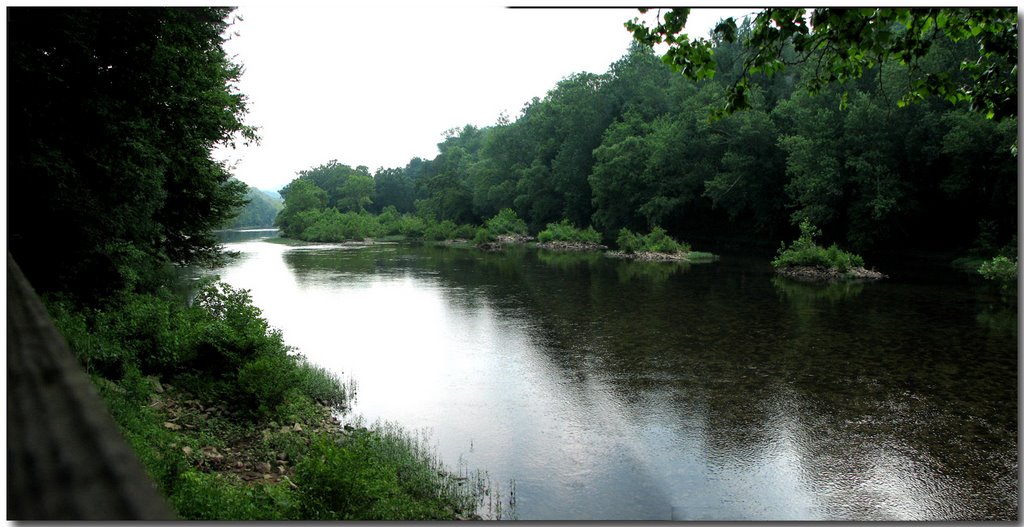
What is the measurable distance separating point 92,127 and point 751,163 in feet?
148

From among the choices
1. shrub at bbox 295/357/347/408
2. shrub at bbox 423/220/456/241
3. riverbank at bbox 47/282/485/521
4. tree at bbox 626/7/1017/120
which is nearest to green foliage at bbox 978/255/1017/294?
tree at bbox 626/7/1017/120

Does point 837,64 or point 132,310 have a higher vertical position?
point 837,64

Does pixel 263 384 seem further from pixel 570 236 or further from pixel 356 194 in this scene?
pixel 356 194

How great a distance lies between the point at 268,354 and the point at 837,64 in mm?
8584

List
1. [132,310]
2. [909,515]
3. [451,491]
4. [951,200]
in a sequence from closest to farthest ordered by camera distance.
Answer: [909,515], [451,491], [132,310], [951,200]

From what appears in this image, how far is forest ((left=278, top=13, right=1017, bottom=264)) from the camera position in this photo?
112 ft

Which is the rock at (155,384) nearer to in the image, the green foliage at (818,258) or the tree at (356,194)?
the green foliage at (818,258)

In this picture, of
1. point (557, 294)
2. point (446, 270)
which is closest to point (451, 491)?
point (557, 294)

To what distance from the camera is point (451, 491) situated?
7398 mm

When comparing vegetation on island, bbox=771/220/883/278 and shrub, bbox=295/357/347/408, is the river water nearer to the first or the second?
shrub, bbox=295/357/347/408

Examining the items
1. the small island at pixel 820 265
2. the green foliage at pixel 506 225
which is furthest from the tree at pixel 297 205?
the small island at pixel 820 265

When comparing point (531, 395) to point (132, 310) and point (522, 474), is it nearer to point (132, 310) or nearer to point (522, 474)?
point (522, 474)

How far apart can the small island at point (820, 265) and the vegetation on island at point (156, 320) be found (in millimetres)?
23388

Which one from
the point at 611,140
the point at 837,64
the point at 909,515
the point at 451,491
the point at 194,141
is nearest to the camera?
the point at 837,64
